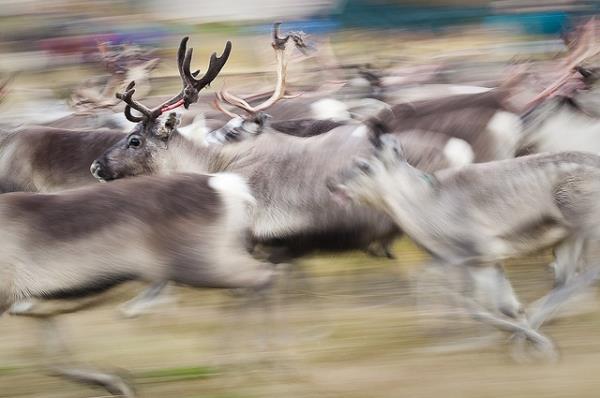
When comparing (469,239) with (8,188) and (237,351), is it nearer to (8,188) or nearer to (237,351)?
(237,351)

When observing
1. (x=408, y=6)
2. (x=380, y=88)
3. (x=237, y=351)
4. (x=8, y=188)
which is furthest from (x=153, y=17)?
(x=237, y=351)

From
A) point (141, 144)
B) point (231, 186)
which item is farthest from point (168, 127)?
point (231, 186)

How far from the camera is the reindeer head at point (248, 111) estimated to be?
645cm

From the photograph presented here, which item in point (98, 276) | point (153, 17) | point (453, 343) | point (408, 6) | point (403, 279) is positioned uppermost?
point (98, 276)

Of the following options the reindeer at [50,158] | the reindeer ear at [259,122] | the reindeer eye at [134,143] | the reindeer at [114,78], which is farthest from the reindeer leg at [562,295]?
the reindeer at [114,78]

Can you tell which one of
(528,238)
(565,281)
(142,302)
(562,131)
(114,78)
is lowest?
(114,78)

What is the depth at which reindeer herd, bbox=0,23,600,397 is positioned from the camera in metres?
4.90

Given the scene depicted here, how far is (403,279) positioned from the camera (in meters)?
7.03

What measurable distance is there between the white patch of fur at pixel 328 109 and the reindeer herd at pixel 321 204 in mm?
1149

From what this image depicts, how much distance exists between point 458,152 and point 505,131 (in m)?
0.42

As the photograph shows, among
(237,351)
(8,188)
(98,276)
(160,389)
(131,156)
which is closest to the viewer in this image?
(98,276)

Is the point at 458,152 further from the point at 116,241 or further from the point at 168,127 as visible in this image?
the point at 116,241

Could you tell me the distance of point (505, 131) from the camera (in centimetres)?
659

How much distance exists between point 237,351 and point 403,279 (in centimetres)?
174
